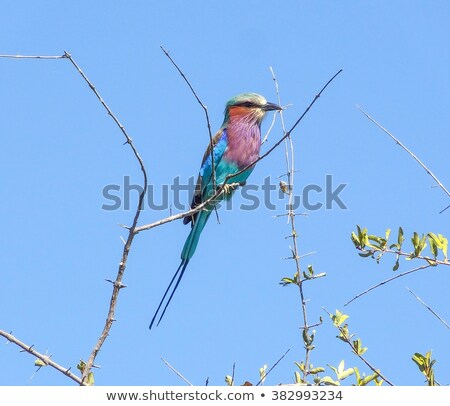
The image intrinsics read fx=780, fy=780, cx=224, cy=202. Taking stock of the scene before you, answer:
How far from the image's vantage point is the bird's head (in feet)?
20.9

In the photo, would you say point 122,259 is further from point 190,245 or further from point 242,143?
point 242,143

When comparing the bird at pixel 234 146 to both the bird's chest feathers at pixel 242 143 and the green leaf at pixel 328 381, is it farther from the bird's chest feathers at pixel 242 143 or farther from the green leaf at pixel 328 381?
the green leaf at pixel 328 381

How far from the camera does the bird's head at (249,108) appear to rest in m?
6.38

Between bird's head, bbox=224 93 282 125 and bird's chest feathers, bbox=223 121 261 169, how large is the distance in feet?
0.25

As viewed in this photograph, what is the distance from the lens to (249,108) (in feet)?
21.1

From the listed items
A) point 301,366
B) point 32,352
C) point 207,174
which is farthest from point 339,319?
point 207,174

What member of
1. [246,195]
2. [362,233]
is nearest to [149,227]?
[362,233]

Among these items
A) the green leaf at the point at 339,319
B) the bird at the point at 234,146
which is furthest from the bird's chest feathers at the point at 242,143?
the green leaf at the point at 339,319

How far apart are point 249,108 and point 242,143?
0.44 metres

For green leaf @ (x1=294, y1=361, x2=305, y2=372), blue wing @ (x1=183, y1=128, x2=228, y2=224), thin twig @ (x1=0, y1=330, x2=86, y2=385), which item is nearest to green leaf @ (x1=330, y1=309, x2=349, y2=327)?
green leaf @ (x1=294, y1=361, x2=305, y2=372)

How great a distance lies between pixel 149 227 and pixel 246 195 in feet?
7.17

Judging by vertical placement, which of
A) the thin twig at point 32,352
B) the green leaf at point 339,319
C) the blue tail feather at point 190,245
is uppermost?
the blue tail feather at point 190,245

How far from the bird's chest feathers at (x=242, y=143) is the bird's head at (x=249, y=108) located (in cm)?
8
